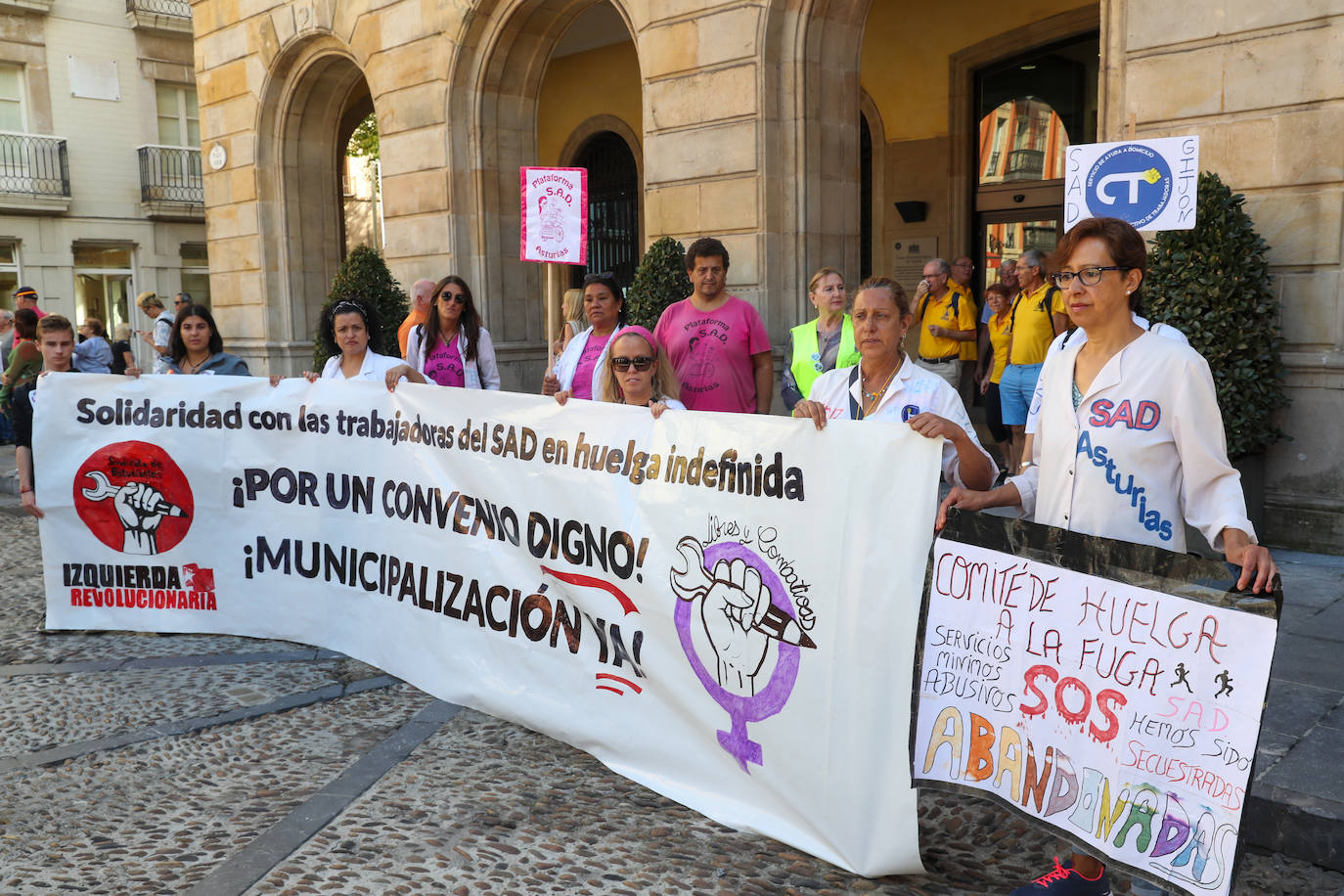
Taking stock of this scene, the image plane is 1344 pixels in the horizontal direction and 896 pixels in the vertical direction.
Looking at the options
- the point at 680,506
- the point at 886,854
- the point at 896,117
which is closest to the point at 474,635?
the point at 680,506

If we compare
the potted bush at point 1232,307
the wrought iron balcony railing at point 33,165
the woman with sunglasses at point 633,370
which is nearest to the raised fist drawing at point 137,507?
the woman with sunglasses at point 633,370

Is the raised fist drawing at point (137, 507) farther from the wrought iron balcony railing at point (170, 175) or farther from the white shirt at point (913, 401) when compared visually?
the wrought iron balcony railing at point (170, 175)

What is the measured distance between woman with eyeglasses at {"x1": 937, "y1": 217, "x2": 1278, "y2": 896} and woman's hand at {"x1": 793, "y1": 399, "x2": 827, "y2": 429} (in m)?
0.72

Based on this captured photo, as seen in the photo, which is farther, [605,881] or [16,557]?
[16,557]

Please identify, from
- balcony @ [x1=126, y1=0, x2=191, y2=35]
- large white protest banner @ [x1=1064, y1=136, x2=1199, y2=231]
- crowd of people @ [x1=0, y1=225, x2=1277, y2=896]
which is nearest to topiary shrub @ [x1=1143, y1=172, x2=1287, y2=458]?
large white protest banner @ [x1=1064, y1=136, x2=1199, y2=231]

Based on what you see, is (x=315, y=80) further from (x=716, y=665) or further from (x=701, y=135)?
(x=716, y=665)

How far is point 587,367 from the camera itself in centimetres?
605

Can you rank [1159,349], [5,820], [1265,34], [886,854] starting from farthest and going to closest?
[1265,34], [5,820], [886,854], [1159,349]

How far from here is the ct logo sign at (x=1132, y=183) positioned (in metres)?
5.99

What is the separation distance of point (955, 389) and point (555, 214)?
12.2ft

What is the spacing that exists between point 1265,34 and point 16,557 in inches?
358

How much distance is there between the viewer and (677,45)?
9977mm

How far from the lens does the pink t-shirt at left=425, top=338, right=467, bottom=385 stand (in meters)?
6.80

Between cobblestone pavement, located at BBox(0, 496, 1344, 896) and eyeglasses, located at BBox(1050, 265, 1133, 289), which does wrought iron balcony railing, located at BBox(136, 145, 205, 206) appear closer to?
cobblestone pavement, located at BBox(0, 496, 1344, 896)
